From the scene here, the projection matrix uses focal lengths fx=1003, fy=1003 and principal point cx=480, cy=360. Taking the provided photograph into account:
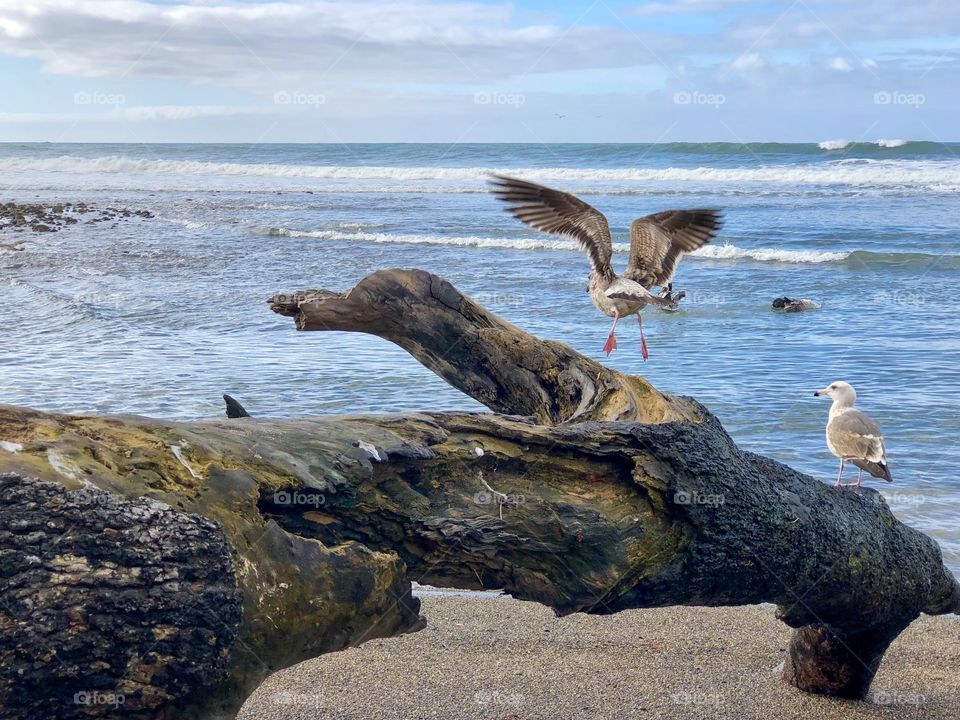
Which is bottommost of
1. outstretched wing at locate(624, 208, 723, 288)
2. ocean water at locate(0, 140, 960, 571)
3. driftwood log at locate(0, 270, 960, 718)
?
ocean water at locate(0, 140, 960, 571)

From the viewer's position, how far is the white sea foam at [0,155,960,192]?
41250 millimetres

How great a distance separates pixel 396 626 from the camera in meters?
3.57

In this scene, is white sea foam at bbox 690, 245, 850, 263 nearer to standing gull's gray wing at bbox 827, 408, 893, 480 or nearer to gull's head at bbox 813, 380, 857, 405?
gull's head at bbox 813, 380, 857, 405

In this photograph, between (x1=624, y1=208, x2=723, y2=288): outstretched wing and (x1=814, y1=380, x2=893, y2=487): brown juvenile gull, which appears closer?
(x1=814, y1=380, x2=893, y2=487): brown juvenile gull

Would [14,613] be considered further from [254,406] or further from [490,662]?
[254,406]

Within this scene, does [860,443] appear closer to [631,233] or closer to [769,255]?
[631,233]

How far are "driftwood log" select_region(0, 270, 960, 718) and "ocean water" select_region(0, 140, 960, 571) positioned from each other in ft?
8.63

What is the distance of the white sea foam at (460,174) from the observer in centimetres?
4125

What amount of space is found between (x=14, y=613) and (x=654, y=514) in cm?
228

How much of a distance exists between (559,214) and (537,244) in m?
16.0

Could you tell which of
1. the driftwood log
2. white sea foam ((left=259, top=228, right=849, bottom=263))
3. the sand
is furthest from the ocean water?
the driftwood log

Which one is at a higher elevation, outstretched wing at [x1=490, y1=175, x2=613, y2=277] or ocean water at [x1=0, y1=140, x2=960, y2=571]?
outstretched wing at [x1=490, y1=175, x2=613, y2=277]

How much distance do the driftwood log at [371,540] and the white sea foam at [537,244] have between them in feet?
50.4

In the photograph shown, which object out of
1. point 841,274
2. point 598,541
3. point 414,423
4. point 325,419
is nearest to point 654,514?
point 598,541
